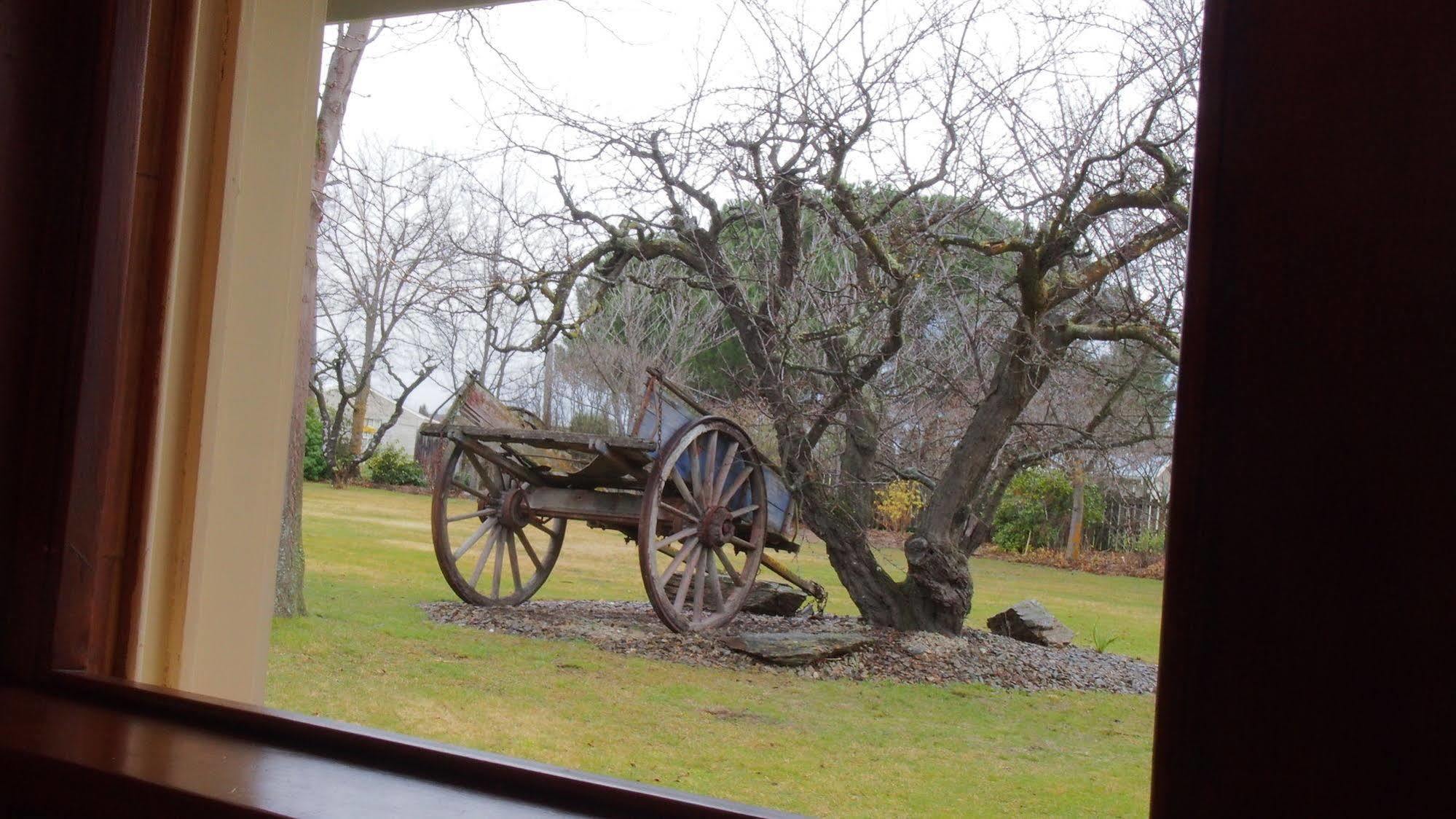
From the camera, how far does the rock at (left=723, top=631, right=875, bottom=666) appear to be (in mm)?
3775

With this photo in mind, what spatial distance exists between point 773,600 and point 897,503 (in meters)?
0.74

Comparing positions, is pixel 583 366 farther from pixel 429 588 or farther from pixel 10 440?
pixel 10 440

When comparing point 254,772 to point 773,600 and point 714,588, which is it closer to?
point 714,588

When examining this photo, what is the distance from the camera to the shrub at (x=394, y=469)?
19.5 ft

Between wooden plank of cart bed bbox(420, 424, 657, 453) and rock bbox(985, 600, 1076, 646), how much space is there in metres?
1.49

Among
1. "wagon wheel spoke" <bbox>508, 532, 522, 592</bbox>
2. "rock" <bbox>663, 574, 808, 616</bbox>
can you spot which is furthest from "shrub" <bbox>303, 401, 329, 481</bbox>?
"rock" <bbox>663, 574, 808, 616</bbox>

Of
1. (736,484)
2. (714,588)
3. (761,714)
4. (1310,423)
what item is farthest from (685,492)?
(1310,423)

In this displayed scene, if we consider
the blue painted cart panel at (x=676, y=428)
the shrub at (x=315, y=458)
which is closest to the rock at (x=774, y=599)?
the blue painted cart panel at (x=676, y=428)

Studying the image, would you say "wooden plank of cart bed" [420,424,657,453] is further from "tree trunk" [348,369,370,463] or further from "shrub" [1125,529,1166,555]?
"shrub" [1125,529,1166,555]

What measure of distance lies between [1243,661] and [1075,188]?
10.1 feet

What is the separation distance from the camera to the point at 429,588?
16.1 ft

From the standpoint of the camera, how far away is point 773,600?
182 inches

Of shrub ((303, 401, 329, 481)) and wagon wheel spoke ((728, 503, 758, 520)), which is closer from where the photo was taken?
wagon wheel spoke ((728, 503, 758, 520))

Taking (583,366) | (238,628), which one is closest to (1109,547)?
(583,366)
